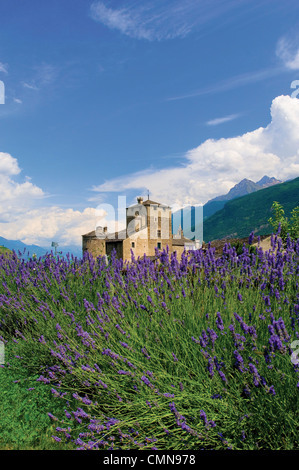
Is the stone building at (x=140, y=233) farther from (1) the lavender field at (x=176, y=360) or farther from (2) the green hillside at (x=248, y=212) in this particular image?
(2) the green hillside at (x=248, y=212)

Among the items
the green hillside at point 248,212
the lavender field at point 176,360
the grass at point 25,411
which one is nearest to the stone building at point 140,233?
the lavender field at point 176,360

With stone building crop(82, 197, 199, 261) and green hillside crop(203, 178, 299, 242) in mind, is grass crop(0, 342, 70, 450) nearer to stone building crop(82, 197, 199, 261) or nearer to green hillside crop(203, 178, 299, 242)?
stone building crop(82, 197, 199, 261)

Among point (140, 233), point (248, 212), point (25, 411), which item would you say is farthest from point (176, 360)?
point (248, 212)

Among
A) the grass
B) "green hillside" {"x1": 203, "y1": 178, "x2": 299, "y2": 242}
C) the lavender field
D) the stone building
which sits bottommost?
the grass

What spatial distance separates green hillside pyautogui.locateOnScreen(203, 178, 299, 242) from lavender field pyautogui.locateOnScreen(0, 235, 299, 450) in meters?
133

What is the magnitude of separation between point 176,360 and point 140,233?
27.9m

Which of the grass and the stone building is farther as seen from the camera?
the stone building

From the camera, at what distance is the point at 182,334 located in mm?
3066

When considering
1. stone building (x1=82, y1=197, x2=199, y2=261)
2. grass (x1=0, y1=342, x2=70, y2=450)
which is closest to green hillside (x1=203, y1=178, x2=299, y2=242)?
stone building (x1=82, y1=197, x2=199, y2=261)

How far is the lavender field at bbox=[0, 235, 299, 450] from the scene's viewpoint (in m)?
2.34

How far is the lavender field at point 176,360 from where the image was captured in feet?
7.68

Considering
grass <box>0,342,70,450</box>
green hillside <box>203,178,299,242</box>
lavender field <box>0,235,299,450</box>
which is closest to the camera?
lavender field <box>0,235,299,450</box>

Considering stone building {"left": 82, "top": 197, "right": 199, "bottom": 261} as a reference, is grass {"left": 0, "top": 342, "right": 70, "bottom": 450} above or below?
below

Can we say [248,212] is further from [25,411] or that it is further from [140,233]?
[25,411]
